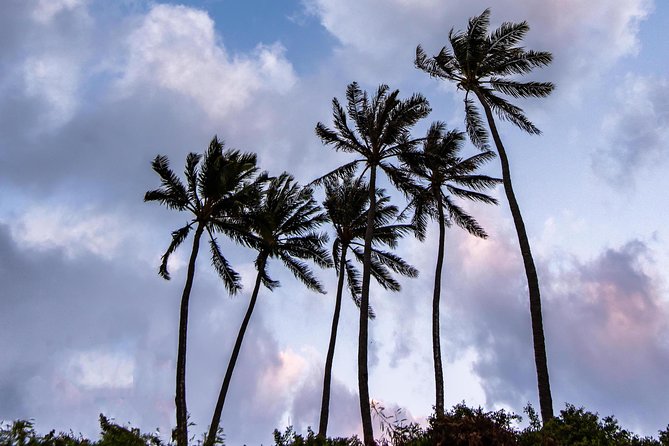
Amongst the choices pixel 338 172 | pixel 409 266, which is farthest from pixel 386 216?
pixel 338 172

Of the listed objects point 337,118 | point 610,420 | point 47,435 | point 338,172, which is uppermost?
point 337,118

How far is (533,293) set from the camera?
63.5 ft

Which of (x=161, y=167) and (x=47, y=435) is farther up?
(x=161, y=167)

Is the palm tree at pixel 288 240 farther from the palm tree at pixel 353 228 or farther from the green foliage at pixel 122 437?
the green foliage at pixel 122 437

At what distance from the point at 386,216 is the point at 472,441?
76.7 feet

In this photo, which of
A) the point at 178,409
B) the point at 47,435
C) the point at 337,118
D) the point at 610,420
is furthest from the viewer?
the point at 337,118

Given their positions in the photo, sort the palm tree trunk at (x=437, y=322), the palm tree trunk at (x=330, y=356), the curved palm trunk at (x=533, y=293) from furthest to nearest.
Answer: the palm tree trunk at (x=330, y=356), the palm tree trunk at (x=437, y=322), the curved palm trunk at (x=533, y=293)

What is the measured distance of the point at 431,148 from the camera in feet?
98.0

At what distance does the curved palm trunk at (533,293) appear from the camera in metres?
17.8

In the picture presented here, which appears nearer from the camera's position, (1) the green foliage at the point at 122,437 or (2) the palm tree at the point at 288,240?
(1) the green foliage at the point at 122,437

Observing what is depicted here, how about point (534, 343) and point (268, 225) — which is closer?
point (534, 343)

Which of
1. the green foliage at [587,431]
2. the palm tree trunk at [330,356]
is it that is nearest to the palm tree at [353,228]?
the palm tree trunk at [330,356]

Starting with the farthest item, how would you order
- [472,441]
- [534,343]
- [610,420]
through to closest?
[534,343]
[610,420]
[472,441]

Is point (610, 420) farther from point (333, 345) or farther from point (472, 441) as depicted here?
point (333, 345)
